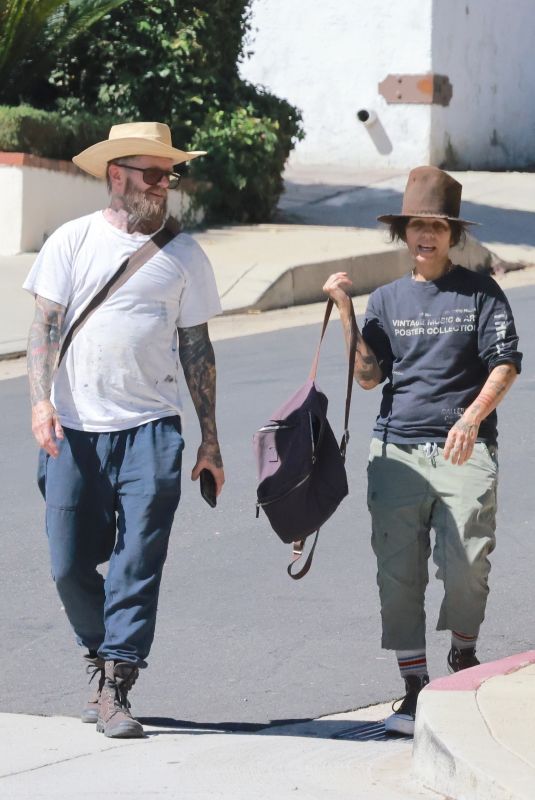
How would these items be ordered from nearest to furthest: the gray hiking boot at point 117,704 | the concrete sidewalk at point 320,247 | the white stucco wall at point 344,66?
the gray hiking boot at point 117,704, the concrete sidewalk at point 320,247, the white stucco wall at point 344,66

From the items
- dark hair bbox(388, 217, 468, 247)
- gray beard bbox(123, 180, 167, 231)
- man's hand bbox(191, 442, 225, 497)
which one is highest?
gray beard bbox(123, 180, 167, 231)

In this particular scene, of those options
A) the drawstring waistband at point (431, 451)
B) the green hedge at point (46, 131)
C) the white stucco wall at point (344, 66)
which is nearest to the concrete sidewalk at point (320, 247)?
the green hedge at point (46, 131)

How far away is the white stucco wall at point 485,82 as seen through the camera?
22.3 m

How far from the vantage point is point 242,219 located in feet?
58.6

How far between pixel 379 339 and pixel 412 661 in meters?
1.09

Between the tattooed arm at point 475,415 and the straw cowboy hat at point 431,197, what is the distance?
0.53 m

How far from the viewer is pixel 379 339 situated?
5082 millimetres

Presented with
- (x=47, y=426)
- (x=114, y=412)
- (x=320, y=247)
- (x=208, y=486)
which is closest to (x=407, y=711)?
(x=208, y=486)

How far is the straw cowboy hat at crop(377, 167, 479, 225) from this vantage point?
4984 millimetres

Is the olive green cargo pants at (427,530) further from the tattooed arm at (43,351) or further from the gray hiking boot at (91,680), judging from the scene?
the tattooed arm at (43,351)

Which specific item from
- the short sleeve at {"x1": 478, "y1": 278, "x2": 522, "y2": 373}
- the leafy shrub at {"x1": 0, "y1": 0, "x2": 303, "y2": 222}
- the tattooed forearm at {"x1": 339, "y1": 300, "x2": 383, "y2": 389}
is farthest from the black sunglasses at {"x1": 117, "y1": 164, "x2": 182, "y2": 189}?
the leafy shrub at {"x1": 0, "y1": 0, "x2": 303, "y2": 222}

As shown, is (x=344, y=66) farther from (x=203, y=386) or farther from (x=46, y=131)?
(x=203, y=386)

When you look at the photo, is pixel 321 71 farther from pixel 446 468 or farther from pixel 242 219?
pixel 446 468

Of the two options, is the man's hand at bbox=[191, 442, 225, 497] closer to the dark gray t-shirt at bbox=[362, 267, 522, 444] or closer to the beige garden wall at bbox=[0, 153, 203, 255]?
the dark gray t-shirt at bbox=[362, 267, 522, 444]
